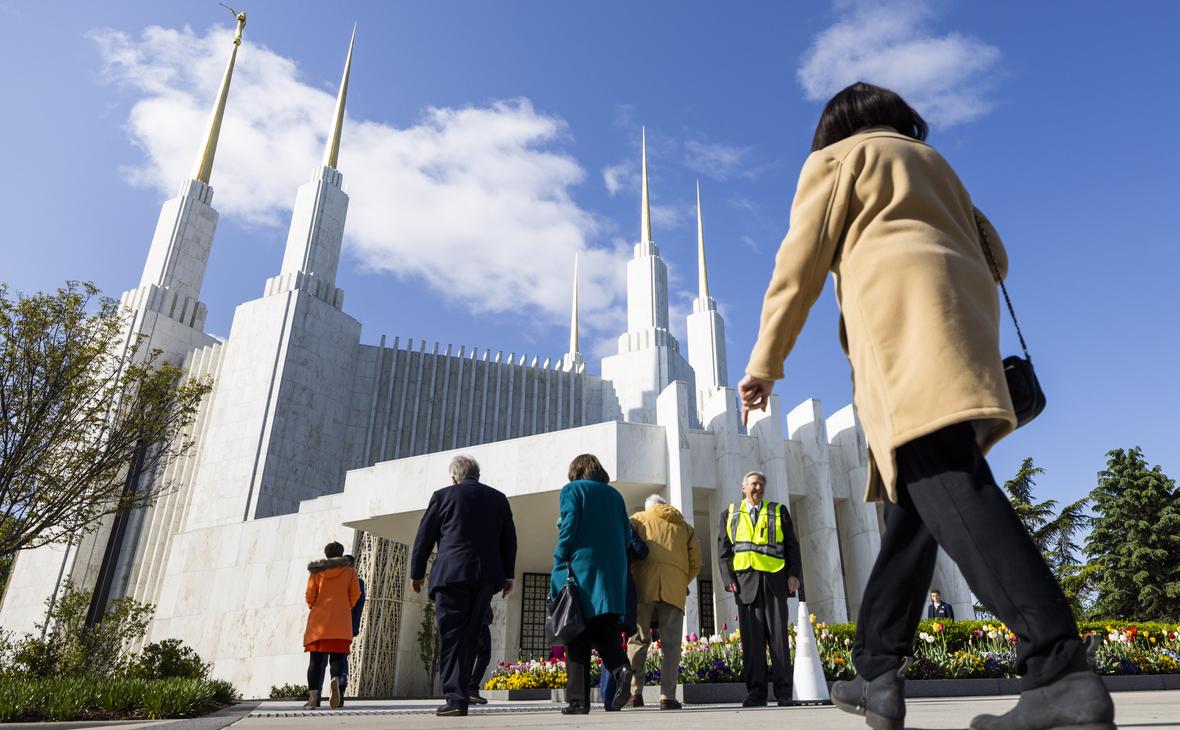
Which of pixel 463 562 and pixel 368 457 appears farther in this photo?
pixel 368 457

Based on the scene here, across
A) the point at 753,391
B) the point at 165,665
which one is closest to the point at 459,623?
the point at 753,391

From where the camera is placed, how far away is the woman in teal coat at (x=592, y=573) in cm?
467

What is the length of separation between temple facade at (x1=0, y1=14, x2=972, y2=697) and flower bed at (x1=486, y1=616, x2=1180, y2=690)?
14.7ft

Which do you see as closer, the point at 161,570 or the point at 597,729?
the point at 597,729

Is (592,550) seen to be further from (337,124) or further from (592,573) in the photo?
(337,124)

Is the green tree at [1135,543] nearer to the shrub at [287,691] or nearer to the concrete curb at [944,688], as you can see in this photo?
the concrete curb at [944,688]

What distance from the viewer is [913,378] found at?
1.93 m

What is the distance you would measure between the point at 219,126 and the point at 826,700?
38.8 m

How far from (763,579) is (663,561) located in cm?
81

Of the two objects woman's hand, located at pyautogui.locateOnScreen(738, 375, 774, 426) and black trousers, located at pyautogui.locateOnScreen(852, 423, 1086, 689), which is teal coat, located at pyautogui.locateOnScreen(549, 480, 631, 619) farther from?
black trousers, located at pyautogui.locateOnScreen(852, 423, 1086, 689)

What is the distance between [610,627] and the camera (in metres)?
4.80

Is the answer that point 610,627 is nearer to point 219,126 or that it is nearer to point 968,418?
point 968,418

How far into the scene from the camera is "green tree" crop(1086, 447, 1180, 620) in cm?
2770

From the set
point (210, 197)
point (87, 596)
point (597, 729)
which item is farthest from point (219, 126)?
point (597, 729)
